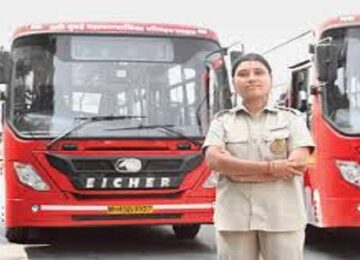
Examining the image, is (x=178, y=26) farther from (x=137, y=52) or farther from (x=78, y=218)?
(x=78, y=218)

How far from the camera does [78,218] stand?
859cm

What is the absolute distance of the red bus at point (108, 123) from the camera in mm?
8609

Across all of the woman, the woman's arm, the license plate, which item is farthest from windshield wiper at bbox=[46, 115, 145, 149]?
the woman's arm

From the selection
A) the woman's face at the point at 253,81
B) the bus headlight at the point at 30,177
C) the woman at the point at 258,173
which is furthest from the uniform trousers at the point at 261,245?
the bus headlight at the point at 30,177

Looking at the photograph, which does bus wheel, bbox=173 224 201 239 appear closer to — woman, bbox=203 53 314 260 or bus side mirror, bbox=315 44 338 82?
bus side mirror, bbox=315 44 338 82

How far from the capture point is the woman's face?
4.12 metres

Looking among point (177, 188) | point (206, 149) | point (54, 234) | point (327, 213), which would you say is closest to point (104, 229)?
point (54, 234)

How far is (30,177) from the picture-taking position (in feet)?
28.3

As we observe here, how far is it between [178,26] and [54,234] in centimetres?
345

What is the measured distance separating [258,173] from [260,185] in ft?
0.36

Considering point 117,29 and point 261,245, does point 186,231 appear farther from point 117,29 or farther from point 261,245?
point 261,245

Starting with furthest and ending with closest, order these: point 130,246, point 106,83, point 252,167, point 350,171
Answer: point 130,246 → point 106,83 → point 350,171 → point 252,167

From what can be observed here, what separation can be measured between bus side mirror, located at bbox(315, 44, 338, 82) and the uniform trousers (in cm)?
449

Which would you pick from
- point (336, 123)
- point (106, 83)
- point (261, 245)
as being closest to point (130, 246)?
point (106, 83)
